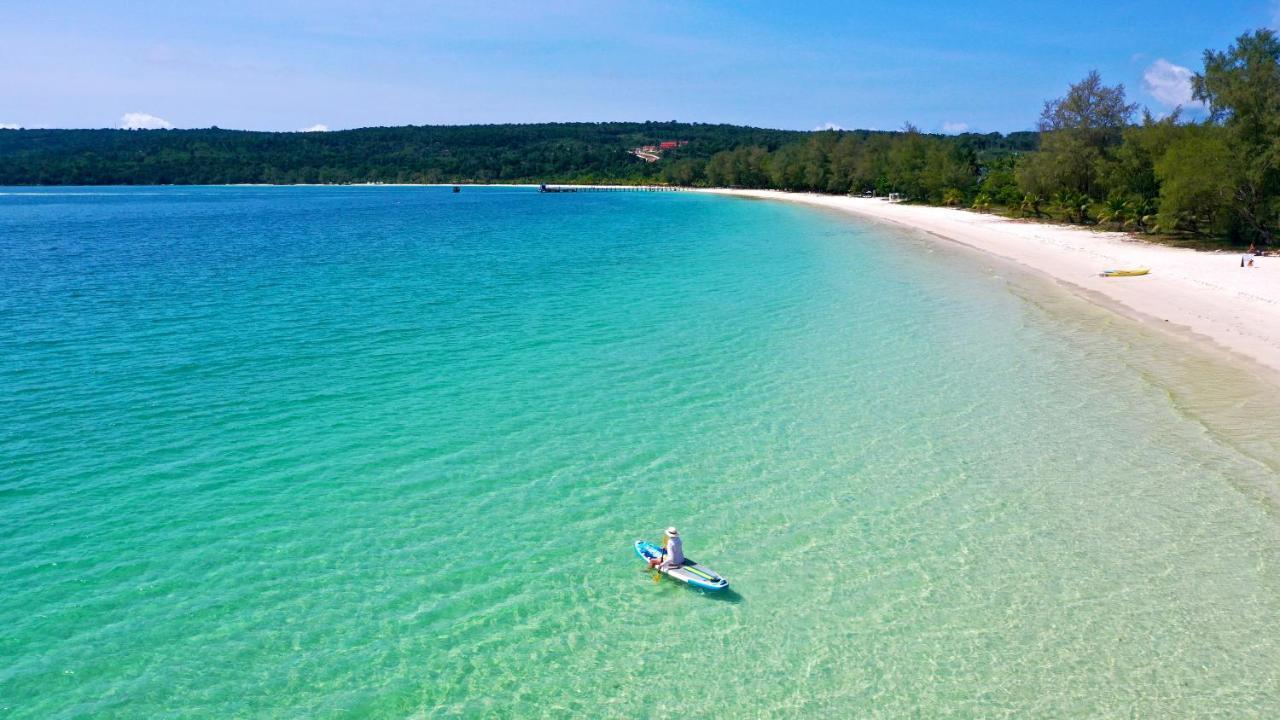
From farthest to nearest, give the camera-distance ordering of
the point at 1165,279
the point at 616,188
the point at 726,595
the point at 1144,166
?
1. the point at 616,188
2. the point at 1144,166
3. the point at 1165,279
4. the point at 726,595

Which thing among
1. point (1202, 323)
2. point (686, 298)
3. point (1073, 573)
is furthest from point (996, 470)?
point (686, 298)

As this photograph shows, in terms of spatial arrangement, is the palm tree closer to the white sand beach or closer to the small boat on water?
the white sand beach

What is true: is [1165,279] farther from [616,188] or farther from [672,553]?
[616,188]

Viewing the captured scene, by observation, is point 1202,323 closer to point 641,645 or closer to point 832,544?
point 832,544

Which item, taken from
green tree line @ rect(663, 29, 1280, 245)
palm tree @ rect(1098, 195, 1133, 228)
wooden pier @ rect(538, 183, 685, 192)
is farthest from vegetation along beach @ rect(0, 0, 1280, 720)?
wooden pier @ rect(538, 183, 685, 192)

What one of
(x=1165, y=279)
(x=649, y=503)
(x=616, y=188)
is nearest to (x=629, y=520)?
(x=649, y=503)
